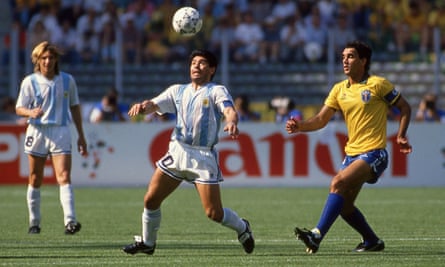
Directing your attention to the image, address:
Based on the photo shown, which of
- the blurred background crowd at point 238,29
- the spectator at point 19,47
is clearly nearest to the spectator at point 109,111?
the blurred background crowd at point 238,29

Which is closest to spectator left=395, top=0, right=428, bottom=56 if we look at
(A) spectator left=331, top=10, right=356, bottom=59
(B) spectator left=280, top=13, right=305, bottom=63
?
(A) spectator left=331, top=10, right=356, bottom=59

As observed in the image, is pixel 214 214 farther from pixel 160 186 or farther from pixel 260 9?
pixel 260 9

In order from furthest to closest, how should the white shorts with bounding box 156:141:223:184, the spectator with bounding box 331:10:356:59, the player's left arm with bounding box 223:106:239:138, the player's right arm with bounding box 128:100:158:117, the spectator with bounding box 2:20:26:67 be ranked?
the spectator with bounding box 331:10:356:59 → the spectator with bounding box 2:20:26:67 → the white shorts with bounding box 156:141:223:184 → the player's right arm with bounding box 128:100:158:117 → the player's left arm with bounding box 223:106:239:138

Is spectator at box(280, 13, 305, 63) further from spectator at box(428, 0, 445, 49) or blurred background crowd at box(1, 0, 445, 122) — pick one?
spectator at box(428, 0, 445, 49)

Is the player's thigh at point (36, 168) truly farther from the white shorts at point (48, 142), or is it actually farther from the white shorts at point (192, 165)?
the white shorts at point (192, 165)

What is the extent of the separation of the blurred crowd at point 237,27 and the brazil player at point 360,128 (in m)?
14.2

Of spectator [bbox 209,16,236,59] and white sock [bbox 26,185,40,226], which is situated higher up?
spectator [bbox 209,16,236,59]

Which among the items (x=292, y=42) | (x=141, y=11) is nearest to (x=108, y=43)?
(x=141, y=11)

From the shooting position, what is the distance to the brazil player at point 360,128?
1112cm

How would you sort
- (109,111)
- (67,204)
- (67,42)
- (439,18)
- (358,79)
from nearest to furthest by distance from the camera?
(358,79) < (67,204) < (109,111) < (67,42) < (439,18)

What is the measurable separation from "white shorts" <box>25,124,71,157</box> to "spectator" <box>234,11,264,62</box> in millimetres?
13712

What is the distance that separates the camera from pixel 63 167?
43.9 ft

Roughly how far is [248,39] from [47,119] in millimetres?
14067

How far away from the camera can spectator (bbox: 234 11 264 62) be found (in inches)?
1067
